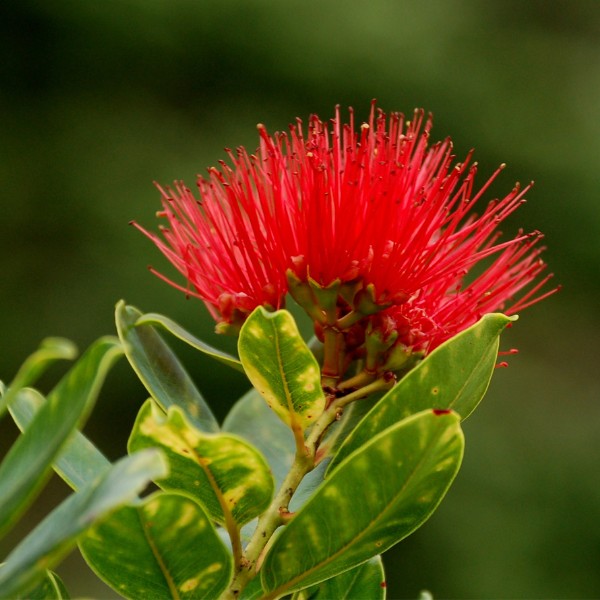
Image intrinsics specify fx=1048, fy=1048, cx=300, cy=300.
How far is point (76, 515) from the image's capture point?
1.37 feet

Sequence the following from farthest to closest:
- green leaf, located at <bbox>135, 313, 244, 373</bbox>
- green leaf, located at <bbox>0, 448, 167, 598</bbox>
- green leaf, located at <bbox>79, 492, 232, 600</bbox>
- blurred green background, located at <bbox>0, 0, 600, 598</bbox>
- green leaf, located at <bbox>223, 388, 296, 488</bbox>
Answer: blurred green background, located at <bbox>0, 0, 600, 598</bbox>
green leaf, located at <bbox>223, 388, 296, 488</bbox>
green leaf, located at <bbox>135, 313, 244, 373</bbox>
green leaf, located at <bbox>79, 492, 232, 600</bbox>
green leaf, located at <bbox>0, 448, 167, 598</bbox>

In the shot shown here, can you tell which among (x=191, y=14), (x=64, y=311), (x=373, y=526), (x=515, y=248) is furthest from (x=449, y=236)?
(x=191, y=14)

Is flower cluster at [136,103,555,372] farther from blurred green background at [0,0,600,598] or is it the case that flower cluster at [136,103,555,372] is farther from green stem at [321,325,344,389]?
blurred green background at [0,0,600,598]

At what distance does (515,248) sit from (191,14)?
3.70 m

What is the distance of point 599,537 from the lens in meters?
3.87

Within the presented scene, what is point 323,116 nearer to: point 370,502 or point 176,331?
point 176,331

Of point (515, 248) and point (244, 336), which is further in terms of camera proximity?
point (515, 248)

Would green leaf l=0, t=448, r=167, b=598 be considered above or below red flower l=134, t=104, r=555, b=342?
below

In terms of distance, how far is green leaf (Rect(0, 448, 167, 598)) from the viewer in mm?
393

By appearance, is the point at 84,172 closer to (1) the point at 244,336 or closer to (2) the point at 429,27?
(2) the point at 429,27

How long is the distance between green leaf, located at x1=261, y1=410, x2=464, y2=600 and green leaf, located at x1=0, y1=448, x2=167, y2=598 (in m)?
0.14

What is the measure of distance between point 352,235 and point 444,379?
12 centimetres

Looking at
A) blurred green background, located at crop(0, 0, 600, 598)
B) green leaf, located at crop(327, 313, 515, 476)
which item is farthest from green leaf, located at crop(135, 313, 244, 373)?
blurred green background, located at crop(0, 0, 600, 598)

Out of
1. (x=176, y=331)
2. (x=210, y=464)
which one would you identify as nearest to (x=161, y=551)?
(x=210, y=464)
